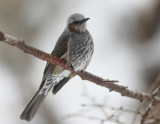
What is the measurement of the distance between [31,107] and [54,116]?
1.98 meters

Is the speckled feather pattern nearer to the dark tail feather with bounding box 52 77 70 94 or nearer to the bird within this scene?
the bird

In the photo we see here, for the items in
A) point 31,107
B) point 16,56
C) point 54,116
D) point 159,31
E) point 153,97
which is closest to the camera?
point 153,97

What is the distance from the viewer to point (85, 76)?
11.3 ft

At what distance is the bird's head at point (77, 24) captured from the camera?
14.6 feet

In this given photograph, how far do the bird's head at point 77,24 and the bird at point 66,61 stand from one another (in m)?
0.07

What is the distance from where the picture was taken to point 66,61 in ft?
13.1

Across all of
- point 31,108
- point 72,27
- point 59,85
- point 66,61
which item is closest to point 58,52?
point 66,61

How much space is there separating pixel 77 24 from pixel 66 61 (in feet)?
2.15

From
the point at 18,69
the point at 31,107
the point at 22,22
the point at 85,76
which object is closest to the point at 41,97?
the point at 31,107

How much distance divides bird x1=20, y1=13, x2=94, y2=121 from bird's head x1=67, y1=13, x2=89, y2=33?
69 millimetres

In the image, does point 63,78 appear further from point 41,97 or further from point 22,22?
point 22,22

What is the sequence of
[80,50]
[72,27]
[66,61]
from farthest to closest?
[72,27] < [80,50] < [66,61]

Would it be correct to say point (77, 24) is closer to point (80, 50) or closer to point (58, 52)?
point (80, 50)

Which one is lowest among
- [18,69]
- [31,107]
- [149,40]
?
[31,107]
